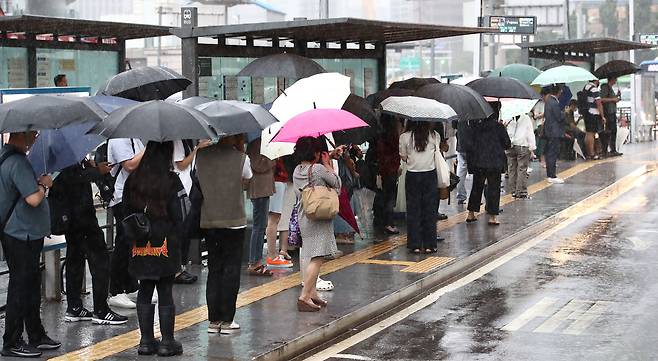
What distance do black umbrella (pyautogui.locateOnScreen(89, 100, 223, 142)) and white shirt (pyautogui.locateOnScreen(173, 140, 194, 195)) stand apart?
0.82 metres

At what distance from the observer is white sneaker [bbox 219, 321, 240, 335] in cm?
973

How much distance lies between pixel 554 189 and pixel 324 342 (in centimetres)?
1225

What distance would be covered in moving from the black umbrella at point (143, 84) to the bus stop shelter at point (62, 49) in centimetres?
262

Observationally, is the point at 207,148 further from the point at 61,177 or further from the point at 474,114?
the point at 474,114

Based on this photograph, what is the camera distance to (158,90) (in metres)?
11.5

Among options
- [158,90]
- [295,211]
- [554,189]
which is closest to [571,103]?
[554,189]

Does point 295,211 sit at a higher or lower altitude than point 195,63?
lower

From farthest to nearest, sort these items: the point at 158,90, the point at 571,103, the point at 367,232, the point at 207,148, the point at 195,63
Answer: the point at 571,103, the point at 367,232, the point at 195,63, the point at 158,90, the point at 207,148

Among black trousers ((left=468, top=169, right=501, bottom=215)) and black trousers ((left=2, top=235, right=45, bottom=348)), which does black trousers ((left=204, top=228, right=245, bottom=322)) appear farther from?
black trousers ((left=468, top=169, right=501, bottom=215))

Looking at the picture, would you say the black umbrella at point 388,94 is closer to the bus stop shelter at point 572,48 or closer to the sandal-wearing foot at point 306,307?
the sandal-wearing foot at point 306,307

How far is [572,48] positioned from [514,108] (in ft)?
31.5

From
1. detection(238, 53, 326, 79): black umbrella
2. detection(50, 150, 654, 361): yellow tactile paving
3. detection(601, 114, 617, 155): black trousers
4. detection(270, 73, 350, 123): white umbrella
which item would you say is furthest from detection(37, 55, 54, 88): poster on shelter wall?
detection(601, 114, 617, 155): black trousers

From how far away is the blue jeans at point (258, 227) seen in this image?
41.3ft

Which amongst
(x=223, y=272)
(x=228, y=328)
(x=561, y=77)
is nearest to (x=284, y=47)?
(x=223, y=272)
